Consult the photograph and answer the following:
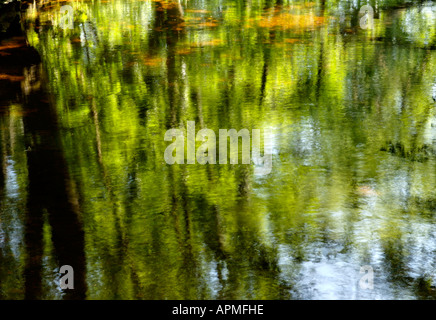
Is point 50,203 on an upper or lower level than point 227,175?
lower

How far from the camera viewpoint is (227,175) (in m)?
7.73

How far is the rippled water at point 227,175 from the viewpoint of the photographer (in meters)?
5.59

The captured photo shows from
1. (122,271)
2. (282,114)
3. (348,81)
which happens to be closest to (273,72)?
(348,81)

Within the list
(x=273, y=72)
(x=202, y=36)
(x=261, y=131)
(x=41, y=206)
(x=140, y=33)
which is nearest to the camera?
(x=41, y=206)

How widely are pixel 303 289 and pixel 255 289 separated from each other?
17.8 inches

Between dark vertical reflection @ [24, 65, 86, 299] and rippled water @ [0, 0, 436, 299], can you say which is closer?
rippled water @ [0, 0, 436, 299]

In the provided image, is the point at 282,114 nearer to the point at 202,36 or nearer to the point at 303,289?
the point at 303,289

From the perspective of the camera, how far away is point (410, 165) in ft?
25.1

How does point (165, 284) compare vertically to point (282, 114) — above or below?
below

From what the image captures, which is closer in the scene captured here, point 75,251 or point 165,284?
point 165,284

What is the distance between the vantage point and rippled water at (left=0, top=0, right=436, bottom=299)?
5594 mm

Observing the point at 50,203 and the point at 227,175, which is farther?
the point at 227,175

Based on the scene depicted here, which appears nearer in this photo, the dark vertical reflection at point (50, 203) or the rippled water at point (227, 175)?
the rippled water at point (227, 175)

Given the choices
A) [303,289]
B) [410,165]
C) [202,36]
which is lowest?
[303,289]
